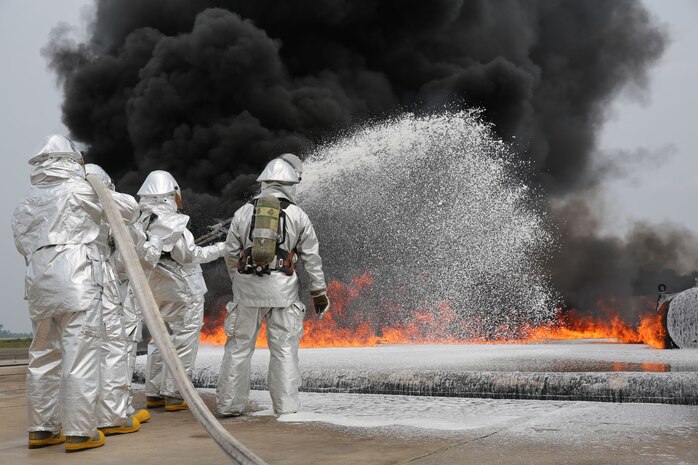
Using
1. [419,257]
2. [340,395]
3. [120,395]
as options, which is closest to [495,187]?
[419,257]

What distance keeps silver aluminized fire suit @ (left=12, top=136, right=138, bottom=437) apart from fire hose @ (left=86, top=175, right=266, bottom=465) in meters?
0.18

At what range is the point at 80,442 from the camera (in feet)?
13.0

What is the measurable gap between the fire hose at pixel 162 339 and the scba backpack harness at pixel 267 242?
3.54 feet

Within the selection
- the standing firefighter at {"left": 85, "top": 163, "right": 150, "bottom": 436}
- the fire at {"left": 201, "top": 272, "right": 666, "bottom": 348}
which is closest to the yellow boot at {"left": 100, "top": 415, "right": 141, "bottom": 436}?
the standing firefighter at {"left": 85, "top": 163, "right": 150, "bottom": 436}

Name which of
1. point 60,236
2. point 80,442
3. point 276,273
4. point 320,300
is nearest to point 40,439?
point 80,442

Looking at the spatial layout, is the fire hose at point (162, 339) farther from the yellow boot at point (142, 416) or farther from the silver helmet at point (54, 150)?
the yellow boot at point (142, 416)

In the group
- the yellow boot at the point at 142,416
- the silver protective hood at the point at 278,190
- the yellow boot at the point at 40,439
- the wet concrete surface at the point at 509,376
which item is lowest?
the yellow boot at the point at 40,439

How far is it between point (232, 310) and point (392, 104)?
2258 cm

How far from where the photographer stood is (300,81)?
26359mm

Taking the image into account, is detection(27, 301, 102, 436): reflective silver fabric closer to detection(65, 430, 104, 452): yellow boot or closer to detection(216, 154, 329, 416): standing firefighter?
detection(65, 430, 104, 452): yellow boot

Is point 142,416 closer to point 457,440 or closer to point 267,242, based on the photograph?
point 267,242

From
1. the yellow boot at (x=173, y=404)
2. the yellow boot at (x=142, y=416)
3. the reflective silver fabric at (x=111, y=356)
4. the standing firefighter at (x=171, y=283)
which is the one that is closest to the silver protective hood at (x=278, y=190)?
the standing firefighter at (x=171, y=283)

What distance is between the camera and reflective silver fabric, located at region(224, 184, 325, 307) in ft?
16.3

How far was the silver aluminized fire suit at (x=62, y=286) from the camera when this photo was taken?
13.1 feet
